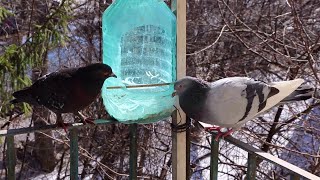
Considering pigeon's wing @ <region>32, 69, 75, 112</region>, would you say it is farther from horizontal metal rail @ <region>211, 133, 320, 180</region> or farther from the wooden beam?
horizontal metal rail @ <region>211, 133, 320, 180</region>

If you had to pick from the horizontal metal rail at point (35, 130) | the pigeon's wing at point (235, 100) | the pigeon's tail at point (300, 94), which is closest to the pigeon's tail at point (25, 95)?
the horizontal metal rail at point (35, 130)

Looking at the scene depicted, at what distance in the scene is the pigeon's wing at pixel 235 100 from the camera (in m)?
1.68

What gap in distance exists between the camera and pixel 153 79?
71.5 inches

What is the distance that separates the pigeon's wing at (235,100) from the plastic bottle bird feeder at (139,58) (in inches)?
6.6

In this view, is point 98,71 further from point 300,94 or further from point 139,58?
point 300,94

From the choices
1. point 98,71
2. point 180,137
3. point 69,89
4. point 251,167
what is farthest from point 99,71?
point 251,167

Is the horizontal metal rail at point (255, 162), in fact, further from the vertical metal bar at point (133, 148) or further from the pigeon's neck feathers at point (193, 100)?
the vertical metal bar at point (133, 148)

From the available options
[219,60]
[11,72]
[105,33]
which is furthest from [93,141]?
[105,33]

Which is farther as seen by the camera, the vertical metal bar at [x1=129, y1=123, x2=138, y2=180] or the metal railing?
the vertical metal bar at [x1=129, y1=123, x2=138, y2=180]

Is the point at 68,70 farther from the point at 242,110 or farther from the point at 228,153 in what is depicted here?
the point at 228,153

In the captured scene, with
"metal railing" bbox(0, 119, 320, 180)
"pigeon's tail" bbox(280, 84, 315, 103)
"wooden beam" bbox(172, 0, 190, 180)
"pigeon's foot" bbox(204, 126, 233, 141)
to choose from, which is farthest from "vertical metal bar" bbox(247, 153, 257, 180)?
"pigeon's tail" bbox(280, 84, 315, 103)

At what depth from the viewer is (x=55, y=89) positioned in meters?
1.67

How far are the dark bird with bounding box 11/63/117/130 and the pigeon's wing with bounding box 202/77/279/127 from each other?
40 centimetres

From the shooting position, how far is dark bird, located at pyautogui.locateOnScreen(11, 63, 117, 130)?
5.28 ft
